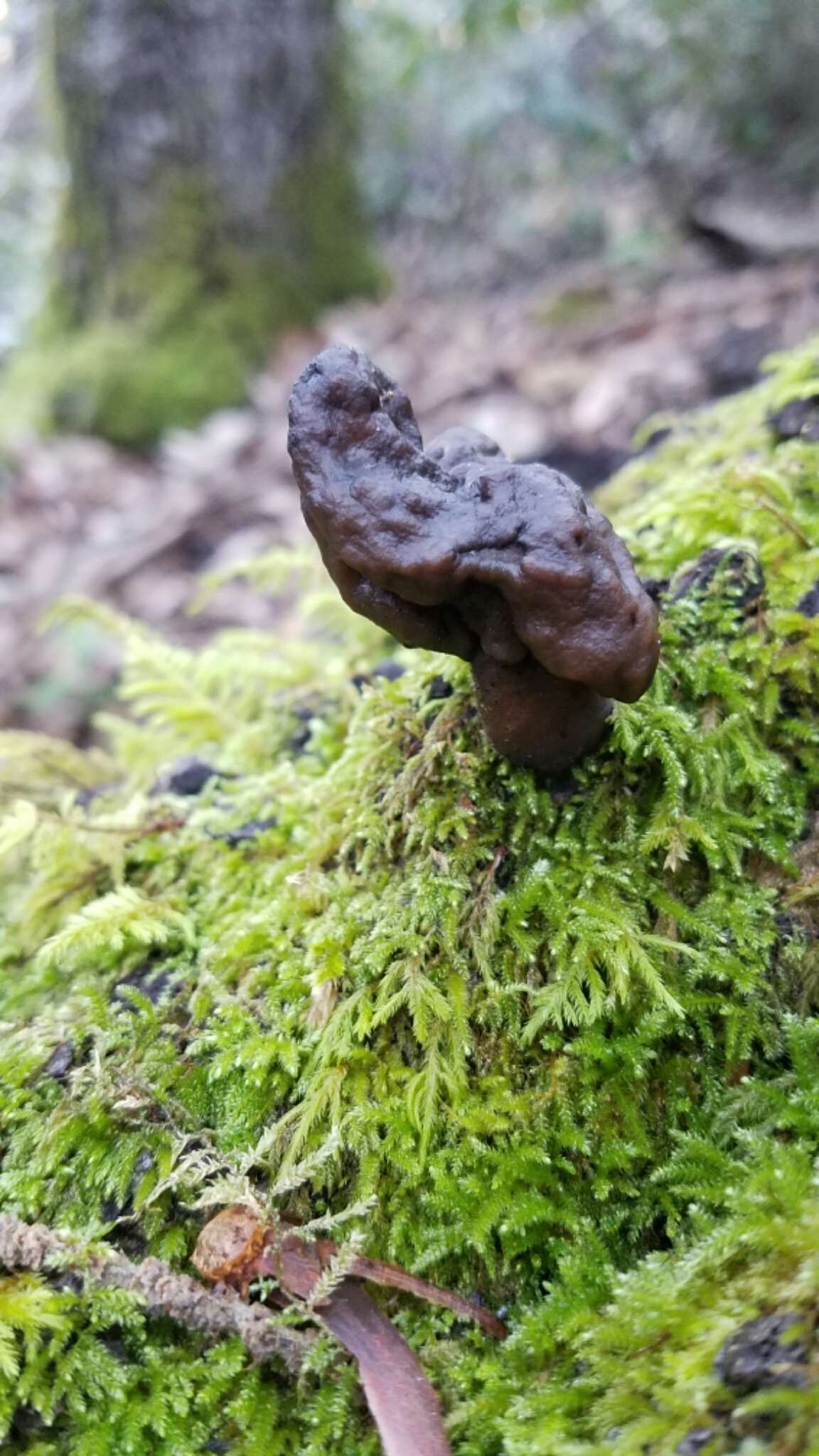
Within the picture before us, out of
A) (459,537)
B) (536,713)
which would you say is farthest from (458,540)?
(536,713)

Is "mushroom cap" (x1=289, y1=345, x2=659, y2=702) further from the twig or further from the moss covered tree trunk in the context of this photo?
the moss covered tree trunk

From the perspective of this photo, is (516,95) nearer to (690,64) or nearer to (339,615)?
(690,64)

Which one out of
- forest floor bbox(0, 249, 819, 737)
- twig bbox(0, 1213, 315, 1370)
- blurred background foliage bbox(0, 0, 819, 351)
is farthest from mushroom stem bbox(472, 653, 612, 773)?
blurred background foliage bbox(0, 0, 819, 351)

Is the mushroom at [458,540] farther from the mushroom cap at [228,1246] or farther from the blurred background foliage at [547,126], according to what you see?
the blurred background foliage at [547,126]

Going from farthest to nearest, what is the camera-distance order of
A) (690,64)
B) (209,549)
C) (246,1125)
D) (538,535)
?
(690,64), (209,549), (246,1125), (538,535)

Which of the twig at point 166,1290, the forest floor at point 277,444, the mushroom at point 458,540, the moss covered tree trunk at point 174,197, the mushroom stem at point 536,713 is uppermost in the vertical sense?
the moss covered tree trunk at point 174,197

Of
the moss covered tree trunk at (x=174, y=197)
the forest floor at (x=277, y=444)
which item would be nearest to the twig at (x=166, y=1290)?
the forest floor at (x=277, y=444)

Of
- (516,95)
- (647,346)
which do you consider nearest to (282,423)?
(647,346)
